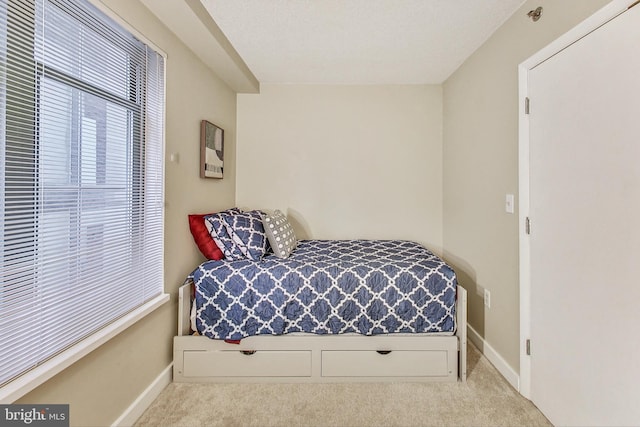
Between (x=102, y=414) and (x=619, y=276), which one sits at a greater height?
(x=619, y=276)

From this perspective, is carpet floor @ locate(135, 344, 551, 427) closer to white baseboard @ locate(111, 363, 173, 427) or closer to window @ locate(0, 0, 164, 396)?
white baseboard @ locate(111, 363, 173, 427)

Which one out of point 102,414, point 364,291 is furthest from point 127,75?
point 364,291

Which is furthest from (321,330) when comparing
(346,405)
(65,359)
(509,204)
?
(509,204)

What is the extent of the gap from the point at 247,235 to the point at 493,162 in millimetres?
1866

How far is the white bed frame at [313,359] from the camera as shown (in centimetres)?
185

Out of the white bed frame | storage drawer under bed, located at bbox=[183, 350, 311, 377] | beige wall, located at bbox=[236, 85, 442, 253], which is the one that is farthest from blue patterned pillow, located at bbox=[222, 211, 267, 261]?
beige wall, located at bbox=[236, 85, 442, 253]

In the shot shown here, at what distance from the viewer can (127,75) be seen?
4.91ft

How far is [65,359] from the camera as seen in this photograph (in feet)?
3.69

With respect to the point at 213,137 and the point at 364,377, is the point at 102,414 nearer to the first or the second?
the point at 364,377

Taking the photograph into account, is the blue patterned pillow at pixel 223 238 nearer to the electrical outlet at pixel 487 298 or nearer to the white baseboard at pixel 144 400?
the white baseboard at pixel 144 400

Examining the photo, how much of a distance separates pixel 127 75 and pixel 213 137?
979 millimetres

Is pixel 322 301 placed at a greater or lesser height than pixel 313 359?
greater

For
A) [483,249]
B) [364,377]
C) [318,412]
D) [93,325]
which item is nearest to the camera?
[93,325]

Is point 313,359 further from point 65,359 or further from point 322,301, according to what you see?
point 65,359
